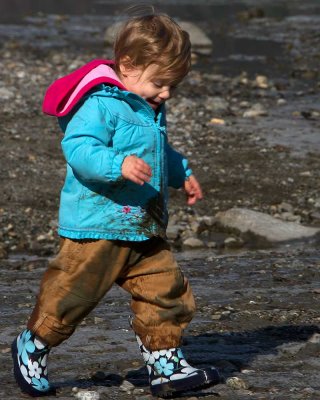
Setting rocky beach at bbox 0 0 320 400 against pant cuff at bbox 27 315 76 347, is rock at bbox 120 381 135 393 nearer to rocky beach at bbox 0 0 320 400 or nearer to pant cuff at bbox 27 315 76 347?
rocky beach at bbox 0 0 320 400

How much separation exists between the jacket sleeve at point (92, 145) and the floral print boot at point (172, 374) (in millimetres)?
833

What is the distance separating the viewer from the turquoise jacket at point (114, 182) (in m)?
4.73

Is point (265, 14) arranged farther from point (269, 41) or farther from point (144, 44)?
point (144, 44)

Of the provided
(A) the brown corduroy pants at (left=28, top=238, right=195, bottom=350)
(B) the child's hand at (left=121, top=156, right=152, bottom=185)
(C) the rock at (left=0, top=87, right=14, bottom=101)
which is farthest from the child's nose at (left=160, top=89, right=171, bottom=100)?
(C) the rock at (left=0, top=87, right=14, bottom=101)

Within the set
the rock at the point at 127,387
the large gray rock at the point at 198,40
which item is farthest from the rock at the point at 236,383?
the large gray rock at the point at 198,40

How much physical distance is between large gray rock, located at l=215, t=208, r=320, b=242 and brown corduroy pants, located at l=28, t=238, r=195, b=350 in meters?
4.00

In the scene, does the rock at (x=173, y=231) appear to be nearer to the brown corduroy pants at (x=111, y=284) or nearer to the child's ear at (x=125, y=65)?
the brown corduroy pants at (x=111, y=284)

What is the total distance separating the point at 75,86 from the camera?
15.9 ft

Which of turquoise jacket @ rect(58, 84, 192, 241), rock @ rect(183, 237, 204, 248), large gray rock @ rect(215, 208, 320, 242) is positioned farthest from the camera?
large gray rock @ rect(215, 208, 320, 242)

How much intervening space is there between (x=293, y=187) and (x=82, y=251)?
5.81 meters

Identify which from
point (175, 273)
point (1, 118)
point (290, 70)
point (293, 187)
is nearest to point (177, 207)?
point (293, 187)

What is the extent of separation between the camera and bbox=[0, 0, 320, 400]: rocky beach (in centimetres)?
554

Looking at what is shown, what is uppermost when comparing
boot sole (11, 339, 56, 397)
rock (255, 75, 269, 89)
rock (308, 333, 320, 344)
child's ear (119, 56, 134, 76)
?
child's ear (119, 56, 134, 76)

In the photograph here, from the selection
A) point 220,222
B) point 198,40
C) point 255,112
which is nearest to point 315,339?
point 220,222
